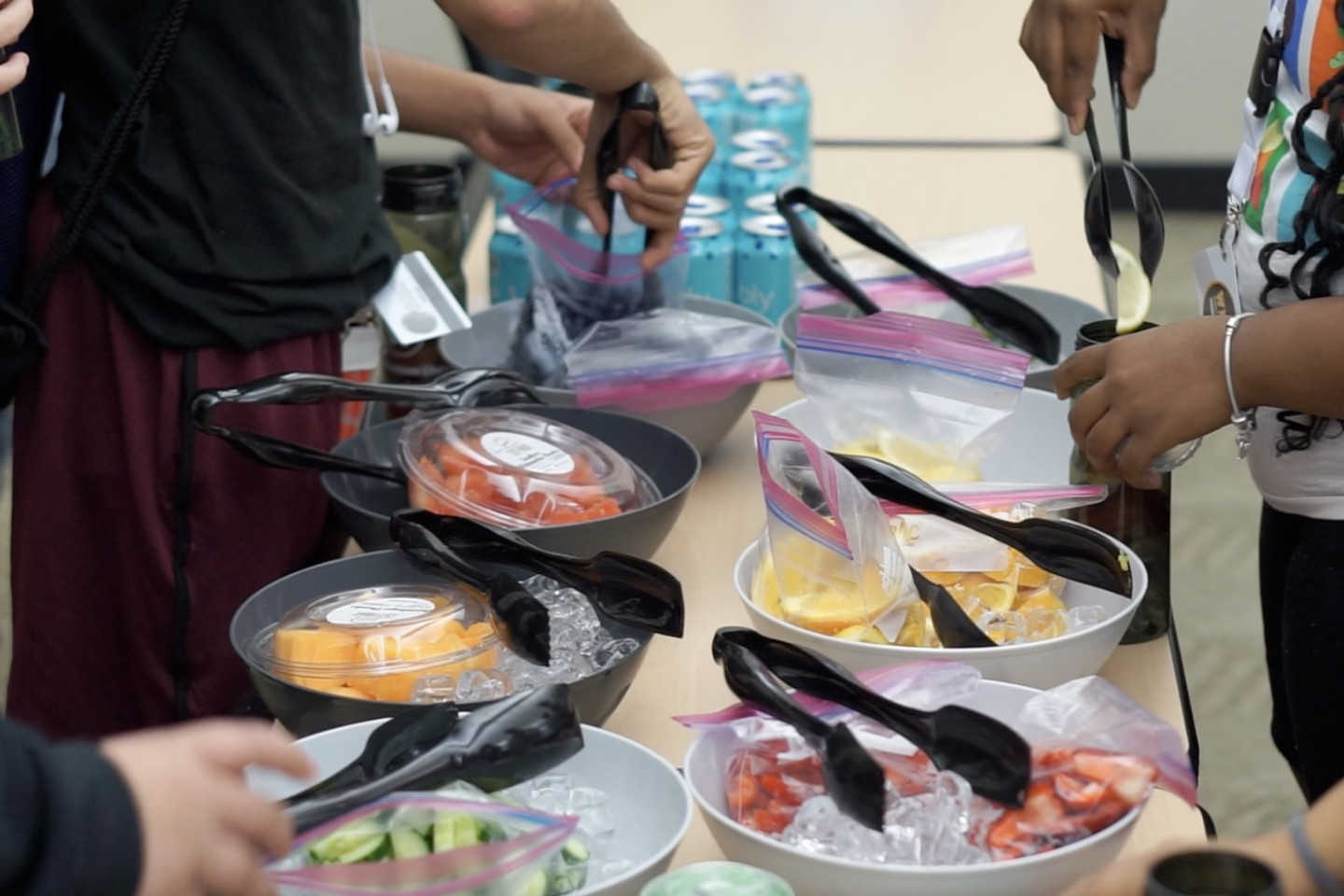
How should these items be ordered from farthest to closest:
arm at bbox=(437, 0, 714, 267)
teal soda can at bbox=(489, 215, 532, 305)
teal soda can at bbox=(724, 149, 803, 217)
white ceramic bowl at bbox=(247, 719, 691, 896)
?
teal soda can at bbox=(724, 149, 803, 217) → teal soda can at bbox=(489, 215, 532, 305) → arm at bbox=(437, 0, 714, 267) → white ceramic bowl at bbox=(247, 719, 691, 896)

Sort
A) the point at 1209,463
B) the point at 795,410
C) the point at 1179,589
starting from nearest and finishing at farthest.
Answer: the point at 795,410 < the point at 1179,589 < the point at 1209,463

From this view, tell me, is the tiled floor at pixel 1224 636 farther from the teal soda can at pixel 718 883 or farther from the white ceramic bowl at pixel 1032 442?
the teal soda can at pixel 718 883

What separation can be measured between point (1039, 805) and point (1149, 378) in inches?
15.2

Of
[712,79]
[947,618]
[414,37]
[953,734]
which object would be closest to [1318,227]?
[947,618]

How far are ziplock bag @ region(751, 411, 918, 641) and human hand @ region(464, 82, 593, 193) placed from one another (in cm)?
69

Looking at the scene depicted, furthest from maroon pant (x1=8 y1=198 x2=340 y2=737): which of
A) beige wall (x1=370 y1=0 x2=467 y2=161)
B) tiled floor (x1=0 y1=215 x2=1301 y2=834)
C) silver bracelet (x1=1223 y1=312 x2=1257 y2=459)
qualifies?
beige wall (x1=370 y1=0 x2=467 y2=161)

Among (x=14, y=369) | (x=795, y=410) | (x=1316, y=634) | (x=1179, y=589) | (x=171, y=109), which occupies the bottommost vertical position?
(x=1179, y=589)

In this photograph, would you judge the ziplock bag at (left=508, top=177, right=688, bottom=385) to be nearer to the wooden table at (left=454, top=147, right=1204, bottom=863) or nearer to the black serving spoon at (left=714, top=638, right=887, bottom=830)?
the wooden table at (left=454, top=147, right=1204, bottom=863)

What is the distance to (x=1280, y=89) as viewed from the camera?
3.61 ft

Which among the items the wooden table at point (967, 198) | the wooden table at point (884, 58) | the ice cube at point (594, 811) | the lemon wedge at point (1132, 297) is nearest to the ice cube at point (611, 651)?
the ice cube at point (594, 811)

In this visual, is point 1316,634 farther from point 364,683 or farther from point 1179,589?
point 1179,589

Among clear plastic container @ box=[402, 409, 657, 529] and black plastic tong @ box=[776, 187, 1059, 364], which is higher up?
black plastic tong @ box=[776, 187, 1059, 364]

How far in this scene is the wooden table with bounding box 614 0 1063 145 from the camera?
8.15ft

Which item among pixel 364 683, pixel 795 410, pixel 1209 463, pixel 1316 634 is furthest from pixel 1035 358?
pixel 1209 463
